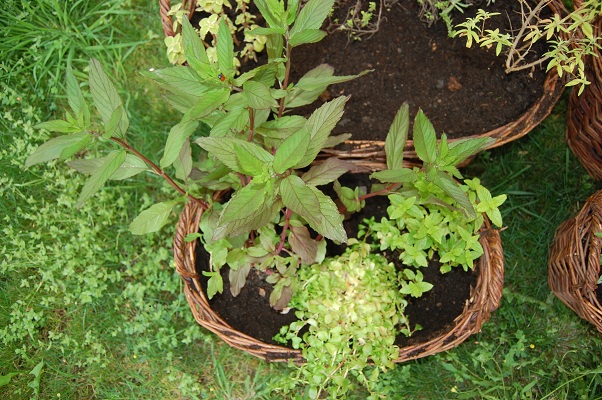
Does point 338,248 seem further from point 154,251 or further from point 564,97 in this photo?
point 564,97

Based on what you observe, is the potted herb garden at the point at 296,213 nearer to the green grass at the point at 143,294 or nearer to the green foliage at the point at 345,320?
the green foliage at the point at 345,320

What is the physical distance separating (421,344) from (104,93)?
131 centimetres

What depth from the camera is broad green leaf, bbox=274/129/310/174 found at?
1396 millimetres

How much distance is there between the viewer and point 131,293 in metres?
2.40

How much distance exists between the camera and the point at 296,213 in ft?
4.95

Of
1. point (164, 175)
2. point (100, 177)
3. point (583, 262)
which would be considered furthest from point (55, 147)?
point (583, 262)

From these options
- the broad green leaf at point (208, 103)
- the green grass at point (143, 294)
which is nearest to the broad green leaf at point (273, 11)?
the broad green leaf at point (208, 103)

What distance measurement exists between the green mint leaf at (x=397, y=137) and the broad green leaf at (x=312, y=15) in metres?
0.37

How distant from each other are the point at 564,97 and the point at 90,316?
2206 millimetres

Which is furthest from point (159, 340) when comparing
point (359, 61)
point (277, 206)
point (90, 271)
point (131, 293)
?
point (359, 61)

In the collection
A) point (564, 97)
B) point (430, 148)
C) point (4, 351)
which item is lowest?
point (4, 351)

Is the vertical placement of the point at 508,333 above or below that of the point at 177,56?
below

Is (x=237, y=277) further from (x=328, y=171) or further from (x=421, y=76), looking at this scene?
(x=421, y=76)

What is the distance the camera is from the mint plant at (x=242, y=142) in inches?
57.9
